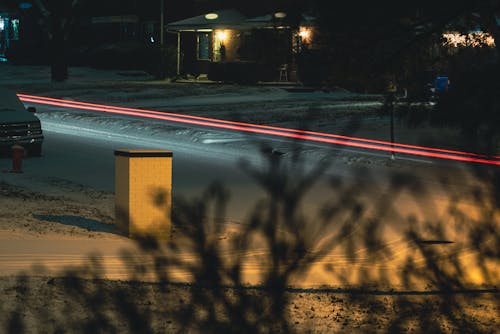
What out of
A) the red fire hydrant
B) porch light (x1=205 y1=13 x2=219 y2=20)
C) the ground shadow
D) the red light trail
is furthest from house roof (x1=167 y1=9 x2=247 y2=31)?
the ground shadow

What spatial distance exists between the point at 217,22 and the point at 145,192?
4279 cm

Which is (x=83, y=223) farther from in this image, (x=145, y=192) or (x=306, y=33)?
(x=306, y=33)

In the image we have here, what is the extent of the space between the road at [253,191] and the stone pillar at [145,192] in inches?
23.3

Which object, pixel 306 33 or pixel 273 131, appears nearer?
pixel 306 33

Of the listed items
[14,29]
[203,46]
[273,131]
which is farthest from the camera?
[14,29]

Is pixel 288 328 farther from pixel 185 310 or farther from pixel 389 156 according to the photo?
pixel 389 156

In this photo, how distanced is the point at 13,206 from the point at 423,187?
7283 millimetres

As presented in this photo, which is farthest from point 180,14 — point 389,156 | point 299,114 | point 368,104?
point 389,156

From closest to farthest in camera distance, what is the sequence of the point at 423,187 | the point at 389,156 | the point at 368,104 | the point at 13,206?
1. the point at 13,206
2. the point at 423,187
3. the point at 389,156
4. the point at 368,104

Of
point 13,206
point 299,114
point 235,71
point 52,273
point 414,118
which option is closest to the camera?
point 52,273

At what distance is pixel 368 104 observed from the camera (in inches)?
1652

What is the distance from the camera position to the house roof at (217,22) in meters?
56.1

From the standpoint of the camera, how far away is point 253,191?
18.7 meters

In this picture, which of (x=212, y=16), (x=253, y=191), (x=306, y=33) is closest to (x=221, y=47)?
(x=212, y=16)
